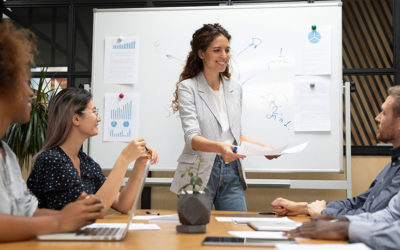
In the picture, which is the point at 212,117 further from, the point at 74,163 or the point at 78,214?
the point at 78,214

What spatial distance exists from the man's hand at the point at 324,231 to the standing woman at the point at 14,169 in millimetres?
548

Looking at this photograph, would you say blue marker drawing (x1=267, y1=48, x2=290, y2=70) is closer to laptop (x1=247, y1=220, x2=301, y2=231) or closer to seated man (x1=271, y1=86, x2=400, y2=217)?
seated man (x1=271, y1=86, x2=400, y2=217)

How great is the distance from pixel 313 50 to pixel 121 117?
145cm

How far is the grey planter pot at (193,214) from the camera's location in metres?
1.24

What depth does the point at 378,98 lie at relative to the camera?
408cm

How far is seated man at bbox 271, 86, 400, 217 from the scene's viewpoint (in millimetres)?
1677

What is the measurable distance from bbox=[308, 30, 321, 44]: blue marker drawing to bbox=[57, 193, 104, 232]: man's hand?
90.7 inches

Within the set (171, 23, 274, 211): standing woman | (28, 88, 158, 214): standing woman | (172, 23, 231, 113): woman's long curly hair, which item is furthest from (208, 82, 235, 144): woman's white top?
(28, 88, 158, 214): standing woman

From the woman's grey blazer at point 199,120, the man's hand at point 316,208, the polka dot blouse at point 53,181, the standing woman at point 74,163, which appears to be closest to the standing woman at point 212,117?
the woman's grey blazer at point 199,120

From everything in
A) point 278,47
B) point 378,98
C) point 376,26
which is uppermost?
point 376,26

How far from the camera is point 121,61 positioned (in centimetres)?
315

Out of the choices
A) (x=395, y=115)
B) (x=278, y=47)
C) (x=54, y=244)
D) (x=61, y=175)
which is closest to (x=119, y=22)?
(x=278, y=47)

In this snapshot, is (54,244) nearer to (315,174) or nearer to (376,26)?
(315,174)

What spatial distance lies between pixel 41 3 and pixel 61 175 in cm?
253
